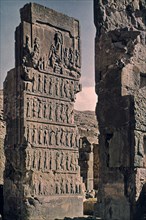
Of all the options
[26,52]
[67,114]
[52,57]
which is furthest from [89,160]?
[26,52]

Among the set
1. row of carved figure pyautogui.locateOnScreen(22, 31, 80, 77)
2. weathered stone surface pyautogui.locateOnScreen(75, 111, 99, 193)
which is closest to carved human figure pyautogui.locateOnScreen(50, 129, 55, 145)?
row of carved figure pyautogui.locateOnScreen(22, 31, 80, 77)

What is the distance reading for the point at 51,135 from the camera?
9797 mm

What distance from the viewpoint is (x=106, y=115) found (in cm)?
773

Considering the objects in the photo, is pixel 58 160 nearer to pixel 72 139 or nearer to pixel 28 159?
pixel 72 139

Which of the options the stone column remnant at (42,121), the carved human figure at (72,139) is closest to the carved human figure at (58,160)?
the stone column remnant at (42,121)

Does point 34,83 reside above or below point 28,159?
above

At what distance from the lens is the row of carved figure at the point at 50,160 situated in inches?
363

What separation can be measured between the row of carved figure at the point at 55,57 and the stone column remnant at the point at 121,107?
1.86 metres

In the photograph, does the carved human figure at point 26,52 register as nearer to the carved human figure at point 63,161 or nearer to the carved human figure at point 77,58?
the carved human figure at point 77,58

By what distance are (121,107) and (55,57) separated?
3.17 meters

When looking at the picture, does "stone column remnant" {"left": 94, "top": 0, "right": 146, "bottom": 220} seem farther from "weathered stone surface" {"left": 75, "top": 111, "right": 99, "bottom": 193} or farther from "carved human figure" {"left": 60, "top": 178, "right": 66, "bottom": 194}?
"weathered stone surface" {"left": 75, "top": 111, "right": 99, "bottom": 193}

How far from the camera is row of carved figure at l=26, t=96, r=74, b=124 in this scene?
30.7ft

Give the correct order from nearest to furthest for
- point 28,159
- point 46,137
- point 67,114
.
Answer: point 28,159 < point 46,137 < point 67,114

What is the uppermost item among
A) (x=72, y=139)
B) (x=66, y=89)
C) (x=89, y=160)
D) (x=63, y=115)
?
(x=66, y=89)
